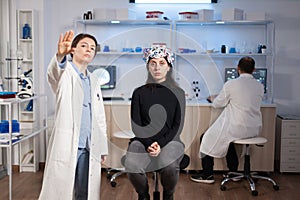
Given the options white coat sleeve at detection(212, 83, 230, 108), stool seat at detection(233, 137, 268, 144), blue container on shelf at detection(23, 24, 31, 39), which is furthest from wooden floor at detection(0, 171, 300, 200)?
blue container on shelf at detection(23, 24, 31, 39)

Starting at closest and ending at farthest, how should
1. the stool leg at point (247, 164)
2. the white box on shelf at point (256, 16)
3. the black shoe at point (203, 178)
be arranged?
the stool leg at point (247, 164)
the black shoe at point (203, 178)
the white box on shelf at point (256, 16)

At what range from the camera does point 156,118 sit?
2.35 m

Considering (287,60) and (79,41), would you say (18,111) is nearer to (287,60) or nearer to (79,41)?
(79,41)

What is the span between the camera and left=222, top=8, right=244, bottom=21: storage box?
15.1 ft

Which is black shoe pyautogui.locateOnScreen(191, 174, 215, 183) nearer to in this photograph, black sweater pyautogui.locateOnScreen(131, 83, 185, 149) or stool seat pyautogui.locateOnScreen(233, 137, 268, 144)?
stool seat pyautogui.locateOnScreen(233, 137, 268, 144)

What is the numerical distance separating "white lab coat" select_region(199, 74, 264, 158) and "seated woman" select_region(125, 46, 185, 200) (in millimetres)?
1483

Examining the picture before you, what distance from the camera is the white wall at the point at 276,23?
488 cm

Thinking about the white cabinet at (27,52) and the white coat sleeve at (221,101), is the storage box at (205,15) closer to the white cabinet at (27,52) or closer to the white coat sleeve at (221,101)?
the white coat sleeve at (221,101)

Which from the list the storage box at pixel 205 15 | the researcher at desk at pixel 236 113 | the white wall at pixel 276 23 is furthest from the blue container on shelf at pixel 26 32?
the researcher at desk at pixel 236 113

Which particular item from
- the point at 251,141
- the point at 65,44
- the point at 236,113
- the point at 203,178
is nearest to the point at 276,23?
the point at 236,113

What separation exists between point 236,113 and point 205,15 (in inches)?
50.0

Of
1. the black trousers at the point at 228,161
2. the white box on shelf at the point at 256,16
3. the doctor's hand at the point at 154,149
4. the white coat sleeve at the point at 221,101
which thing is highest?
the white box on shelf at the point at 256,16

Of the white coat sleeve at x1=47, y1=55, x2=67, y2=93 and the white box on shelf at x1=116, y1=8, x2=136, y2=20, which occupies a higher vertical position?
the white box on shelf at x1=116, y1=8, x2=136, y2=20

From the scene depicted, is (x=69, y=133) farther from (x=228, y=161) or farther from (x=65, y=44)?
A: (x=228, y=161)
